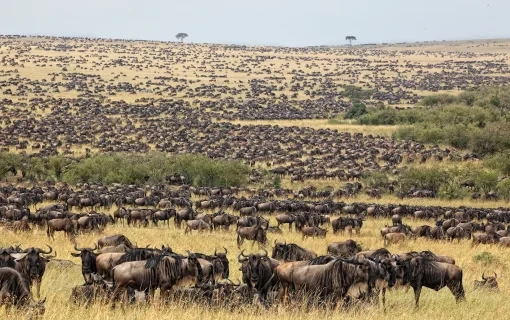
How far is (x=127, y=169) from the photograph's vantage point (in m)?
43.5

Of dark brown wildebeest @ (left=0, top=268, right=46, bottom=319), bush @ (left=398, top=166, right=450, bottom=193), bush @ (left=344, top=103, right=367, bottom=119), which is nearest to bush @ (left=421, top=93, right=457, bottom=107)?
bush @ (left=344, top=103, right=367, bottom=119)

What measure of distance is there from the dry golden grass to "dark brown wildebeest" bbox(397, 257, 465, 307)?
36 centimetres

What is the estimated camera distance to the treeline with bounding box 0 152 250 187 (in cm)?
4275

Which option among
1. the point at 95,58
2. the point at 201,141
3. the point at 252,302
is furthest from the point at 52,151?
the point at 95,58

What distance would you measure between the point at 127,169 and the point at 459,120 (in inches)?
1474

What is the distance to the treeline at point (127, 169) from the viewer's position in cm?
4275

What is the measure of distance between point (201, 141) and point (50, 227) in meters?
37.5

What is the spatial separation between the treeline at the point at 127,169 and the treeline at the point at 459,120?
22231 millimetres

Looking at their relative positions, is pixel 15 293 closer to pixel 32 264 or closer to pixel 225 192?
pixel 32 264

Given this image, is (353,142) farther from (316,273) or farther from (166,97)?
(316,273)

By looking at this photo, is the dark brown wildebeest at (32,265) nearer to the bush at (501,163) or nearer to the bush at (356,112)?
the bush at (501,163)

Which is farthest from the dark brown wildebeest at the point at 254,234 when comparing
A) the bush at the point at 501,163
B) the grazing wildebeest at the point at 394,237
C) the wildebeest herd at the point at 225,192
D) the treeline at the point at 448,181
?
the bush at the point at 501,163

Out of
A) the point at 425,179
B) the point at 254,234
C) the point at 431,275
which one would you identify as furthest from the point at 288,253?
the point at 425,179

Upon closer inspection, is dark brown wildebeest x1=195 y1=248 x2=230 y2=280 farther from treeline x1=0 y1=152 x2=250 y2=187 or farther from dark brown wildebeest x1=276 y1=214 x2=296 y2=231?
treeline x1=0 y1=152 x2=250 y2=187
